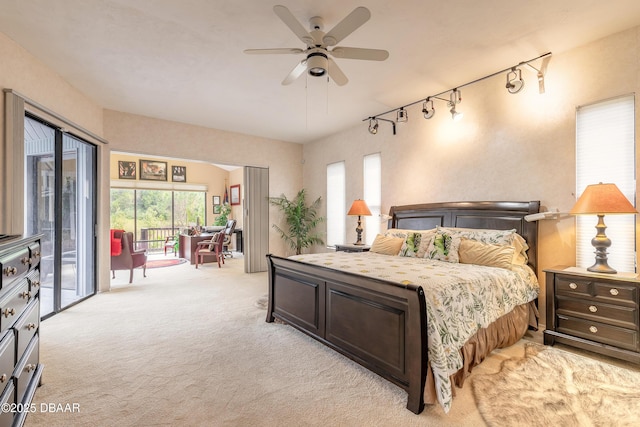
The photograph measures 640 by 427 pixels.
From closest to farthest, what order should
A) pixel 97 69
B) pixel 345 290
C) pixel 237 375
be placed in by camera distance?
1. pixel 237 375
2. pixel 345 290
3. pixel 97 69

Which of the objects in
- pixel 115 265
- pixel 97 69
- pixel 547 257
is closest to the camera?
pixel 547 257

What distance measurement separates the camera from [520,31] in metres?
2.72

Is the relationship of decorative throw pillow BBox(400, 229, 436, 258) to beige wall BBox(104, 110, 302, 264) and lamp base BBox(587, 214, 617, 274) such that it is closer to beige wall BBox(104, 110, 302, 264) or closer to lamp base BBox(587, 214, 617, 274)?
lamp base BBox(587, 214, 617, 274)


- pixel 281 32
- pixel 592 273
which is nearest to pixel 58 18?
pixel 281 32

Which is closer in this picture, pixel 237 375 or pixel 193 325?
pixel 237 375

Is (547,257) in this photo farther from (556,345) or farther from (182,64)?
(182,64)

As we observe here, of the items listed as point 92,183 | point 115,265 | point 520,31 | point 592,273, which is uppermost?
point 520,31

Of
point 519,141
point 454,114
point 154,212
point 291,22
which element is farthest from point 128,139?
point 154,212

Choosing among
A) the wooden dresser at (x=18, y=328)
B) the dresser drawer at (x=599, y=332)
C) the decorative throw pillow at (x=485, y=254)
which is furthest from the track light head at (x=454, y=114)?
the wooden dresser at (x=18, y=328)

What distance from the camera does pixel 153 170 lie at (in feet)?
32.0

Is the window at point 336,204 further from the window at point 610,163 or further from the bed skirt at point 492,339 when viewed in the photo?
the window at point 610,163

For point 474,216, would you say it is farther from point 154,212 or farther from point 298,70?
point 154,212

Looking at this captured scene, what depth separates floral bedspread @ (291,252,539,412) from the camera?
1864 mm

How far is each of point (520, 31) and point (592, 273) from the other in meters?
2.23
